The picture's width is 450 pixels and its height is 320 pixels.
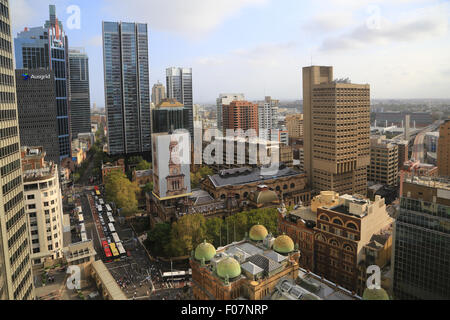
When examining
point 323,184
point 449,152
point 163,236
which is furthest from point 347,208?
point 449,152

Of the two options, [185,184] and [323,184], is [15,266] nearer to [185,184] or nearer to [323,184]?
[185,184]

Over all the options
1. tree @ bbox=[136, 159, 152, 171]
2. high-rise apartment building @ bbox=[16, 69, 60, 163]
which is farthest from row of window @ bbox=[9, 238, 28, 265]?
high-rise apartment building @ bbox=[16, 69, 60, 163]

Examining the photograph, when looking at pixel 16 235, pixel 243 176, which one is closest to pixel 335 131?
pixel 243 176

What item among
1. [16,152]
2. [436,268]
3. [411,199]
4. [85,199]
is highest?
[16,152]

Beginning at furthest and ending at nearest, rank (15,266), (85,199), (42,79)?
(42,79)
(85,199)
(15,266)

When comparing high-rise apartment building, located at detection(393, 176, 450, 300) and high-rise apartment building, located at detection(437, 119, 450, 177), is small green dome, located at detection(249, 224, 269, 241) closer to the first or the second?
high-rise apartment building, located at detection(393, 176, 450, 300)

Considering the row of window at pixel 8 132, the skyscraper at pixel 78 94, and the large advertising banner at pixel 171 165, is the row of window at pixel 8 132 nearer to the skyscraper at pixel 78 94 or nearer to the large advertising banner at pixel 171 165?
the large advertising banner at pixel 171 165
